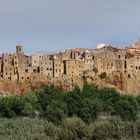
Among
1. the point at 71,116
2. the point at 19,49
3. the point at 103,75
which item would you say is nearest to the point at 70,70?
the point at 103,75

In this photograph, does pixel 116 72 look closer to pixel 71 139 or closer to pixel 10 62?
pixel 10 62

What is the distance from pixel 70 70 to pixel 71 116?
27504mm

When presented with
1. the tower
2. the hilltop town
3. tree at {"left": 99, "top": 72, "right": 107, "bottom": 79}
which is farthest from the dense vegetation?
the tower

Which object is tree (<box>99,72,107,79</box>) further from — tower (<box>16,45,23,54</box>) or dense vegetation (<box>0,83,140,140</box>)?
dense vegetation (<box>0,83,140,140</box>)

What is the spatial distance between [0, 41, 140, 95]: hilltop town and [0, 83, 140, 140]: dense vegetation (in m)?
11.6

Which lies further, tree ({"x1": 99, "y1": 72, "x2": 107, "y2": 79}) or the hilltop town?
tree ({"x1": 99, "y1": 72, "x2": 107, "y2": 79})

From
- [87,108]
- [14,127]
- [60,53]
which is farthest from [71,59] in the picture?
[14,127]

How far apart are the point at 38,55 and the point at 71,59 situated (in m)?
4.47

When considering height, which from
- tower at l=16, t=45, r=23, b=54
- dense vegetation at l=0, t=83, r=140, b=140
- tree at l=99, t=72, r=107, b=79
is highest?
tower at l=16, t=45, r=23, b=54

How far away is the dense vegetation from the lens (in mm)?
28344

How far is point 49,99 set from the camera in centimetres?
5106

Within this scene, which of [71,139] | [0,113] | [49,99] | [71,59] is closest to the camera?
[71,139]

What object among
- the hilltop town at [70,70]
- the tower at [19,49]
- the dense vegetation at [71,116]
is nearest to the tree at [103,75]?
the hilltop town at [70,70]

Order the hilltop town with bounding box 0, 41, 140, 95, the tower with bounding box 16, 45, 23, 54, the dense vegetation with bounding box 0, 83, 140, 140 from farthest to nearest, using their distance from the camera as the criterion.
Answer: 1. the tower with bounding box 16, 45, 23, 54
2. the hilltop town with bounding box 0, 41, 140, 95
3. the dense vegetation with bounding box 0, 83, 140, 140
